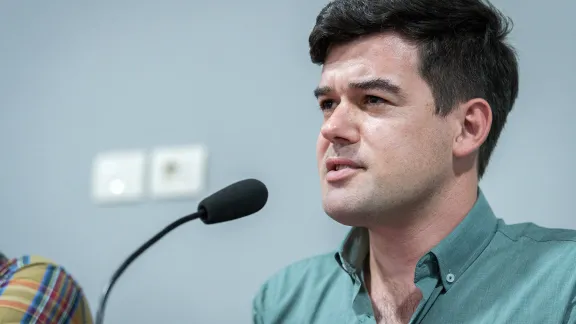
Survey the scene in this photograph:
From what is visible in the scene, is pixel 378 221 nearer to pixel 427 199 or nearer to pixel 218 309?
pixel 427 199

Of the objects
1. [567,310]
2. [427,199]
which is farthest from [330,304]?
[567,310]

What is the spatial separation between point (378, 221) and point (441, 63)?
308 mm

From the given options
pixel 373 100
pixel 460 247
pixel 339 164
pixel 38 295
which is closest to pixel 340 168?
pixel 339 164

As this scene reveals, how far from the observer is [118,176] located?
2189 millimetres

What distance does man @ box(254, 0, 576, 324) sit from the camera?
142 cm

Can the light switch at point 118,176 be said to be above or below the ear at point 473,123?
below

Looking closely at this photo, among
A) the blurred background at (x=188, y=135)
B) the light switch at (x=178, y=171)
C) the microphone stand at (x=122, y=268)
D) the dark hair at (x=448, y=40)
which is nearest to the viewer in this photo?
the microphone stand at (x=122, y=268)

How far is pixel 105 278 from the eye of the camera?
7.13ft

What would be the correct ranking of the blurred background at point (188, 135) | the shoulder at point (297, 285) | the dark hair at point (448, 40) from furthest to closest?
the blurred background at point (188, 135)
the shoulder at point (297, 285)
the dark hair at point (448, 40)

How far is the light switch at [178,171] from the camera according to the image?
6.87ft

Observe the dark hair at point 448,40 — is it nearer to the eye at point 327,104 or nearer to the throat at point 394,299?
the eye at point 327,104

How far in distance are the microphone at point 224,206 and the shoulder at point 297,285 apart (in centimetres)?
35

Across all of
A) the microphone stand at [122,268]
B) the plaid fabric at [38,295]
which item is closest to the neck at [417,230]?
the microphone stand at [122,268]

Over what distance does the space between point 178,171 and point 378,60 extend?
2.65ft
